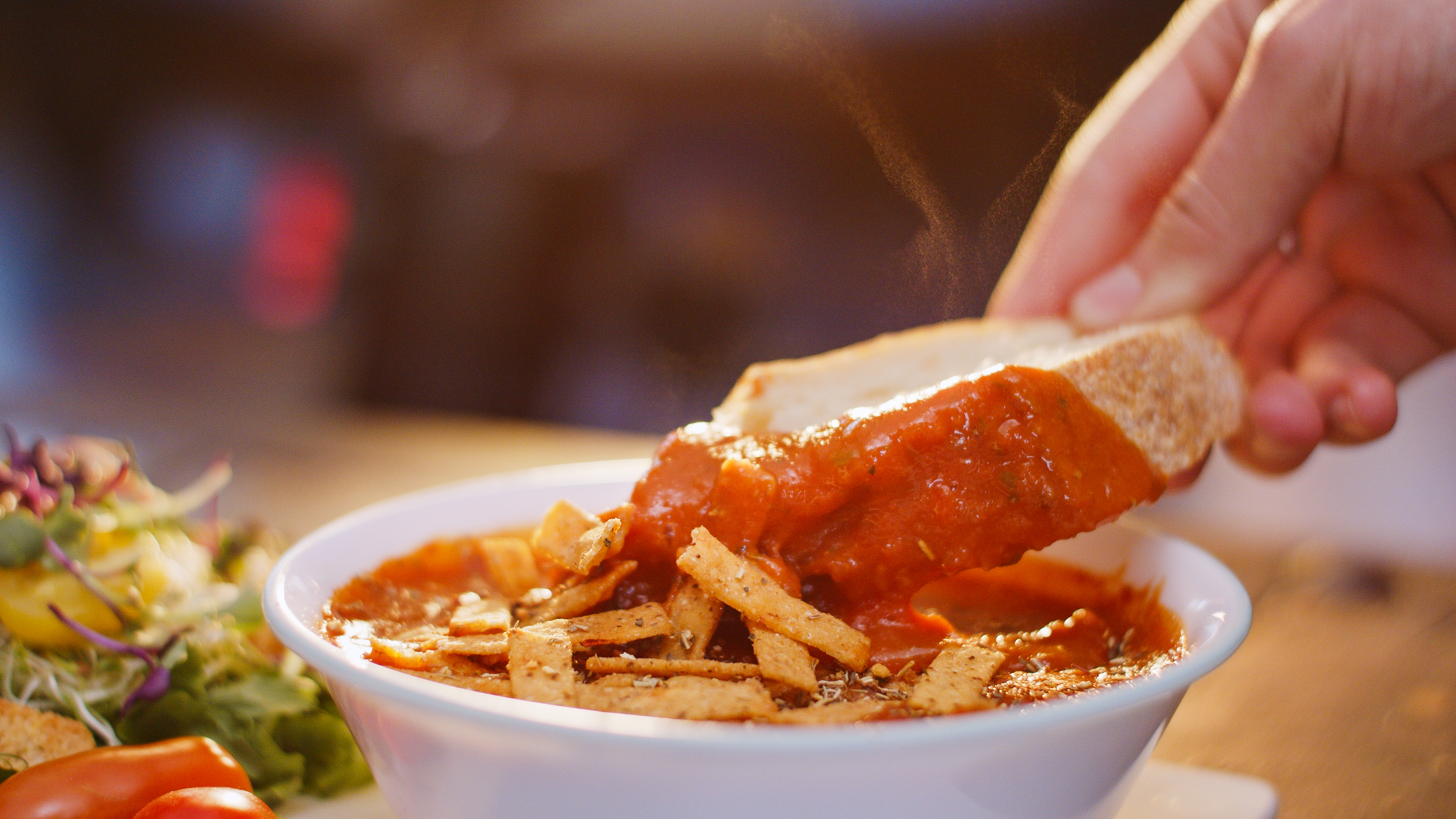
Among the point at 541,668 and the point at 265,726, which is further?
the point at 265,726

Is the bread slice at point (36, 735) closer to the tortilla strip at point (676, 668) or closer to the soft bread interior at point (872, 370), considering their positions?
the tortilla strip at point (676, 668)

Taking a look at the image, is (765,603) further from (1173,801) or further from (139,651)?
(139,651)

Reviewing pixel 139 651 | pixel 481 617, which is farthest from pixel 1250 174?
pixel 139 651

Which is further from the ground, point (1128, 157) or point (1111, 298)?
point (1128, 157)

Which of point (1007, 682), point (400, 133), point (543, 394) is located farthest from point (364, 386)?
point (1007, 682)

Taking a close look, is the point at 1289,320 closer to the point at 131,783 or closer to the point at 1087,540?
the point at 1087,540
